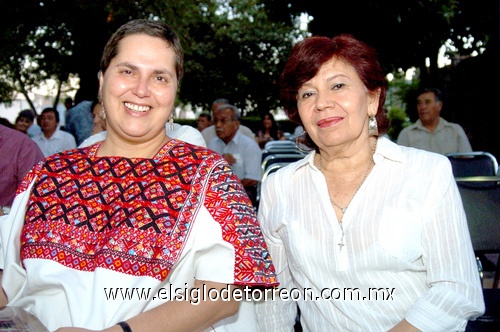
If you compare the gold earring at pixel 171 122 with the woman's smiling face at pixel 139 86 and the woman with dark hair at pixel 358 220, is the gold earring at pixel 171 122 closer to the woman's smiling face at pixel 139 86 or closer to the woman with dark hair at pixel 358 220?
the woman's smiling face at pixel 139 86

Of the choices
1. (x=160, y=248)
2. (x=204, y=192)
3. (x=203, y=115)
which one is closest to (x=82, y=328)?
(x=160, y=248)

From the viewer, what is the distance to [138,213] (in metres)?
2.11

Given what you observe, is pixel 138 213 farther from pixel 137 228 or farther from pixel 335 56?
pixel 335 56

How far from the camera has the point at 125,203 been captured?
2.15m

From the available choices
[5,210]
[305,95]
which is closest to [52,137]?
[5,210]

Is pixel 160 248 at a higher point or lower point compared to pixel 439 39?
lower

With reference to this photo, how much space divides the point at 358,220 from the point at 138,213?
34.7 inches

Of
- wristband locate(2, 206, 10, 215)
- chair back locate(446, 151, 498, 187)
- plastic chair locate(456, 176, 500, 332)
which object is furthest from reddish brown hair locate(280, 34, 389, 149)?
chair back locate(446, 151, 498, 187)

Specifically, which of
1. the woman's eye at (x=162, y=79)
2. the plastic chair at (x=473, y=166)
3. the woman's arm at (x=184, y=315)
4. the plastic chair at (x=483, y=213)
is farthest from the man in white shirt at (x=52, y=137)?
the woman's arm at (x=184, y=315)

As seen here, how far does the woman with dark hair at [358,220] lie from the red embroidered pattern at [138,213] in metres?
0.42

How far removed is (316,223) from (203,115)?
446 inches

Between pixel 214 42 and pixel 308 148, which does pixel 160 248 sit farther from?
pixel 214 42

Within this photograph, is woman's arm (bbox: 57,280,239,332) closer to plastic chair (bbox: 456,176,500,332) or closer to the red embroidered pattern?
the red embroidered pattern

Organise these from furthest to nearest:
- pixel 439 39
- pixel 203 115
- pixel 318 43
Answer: pixel 203 115 → pixel 439 39 → pixel 318 43
